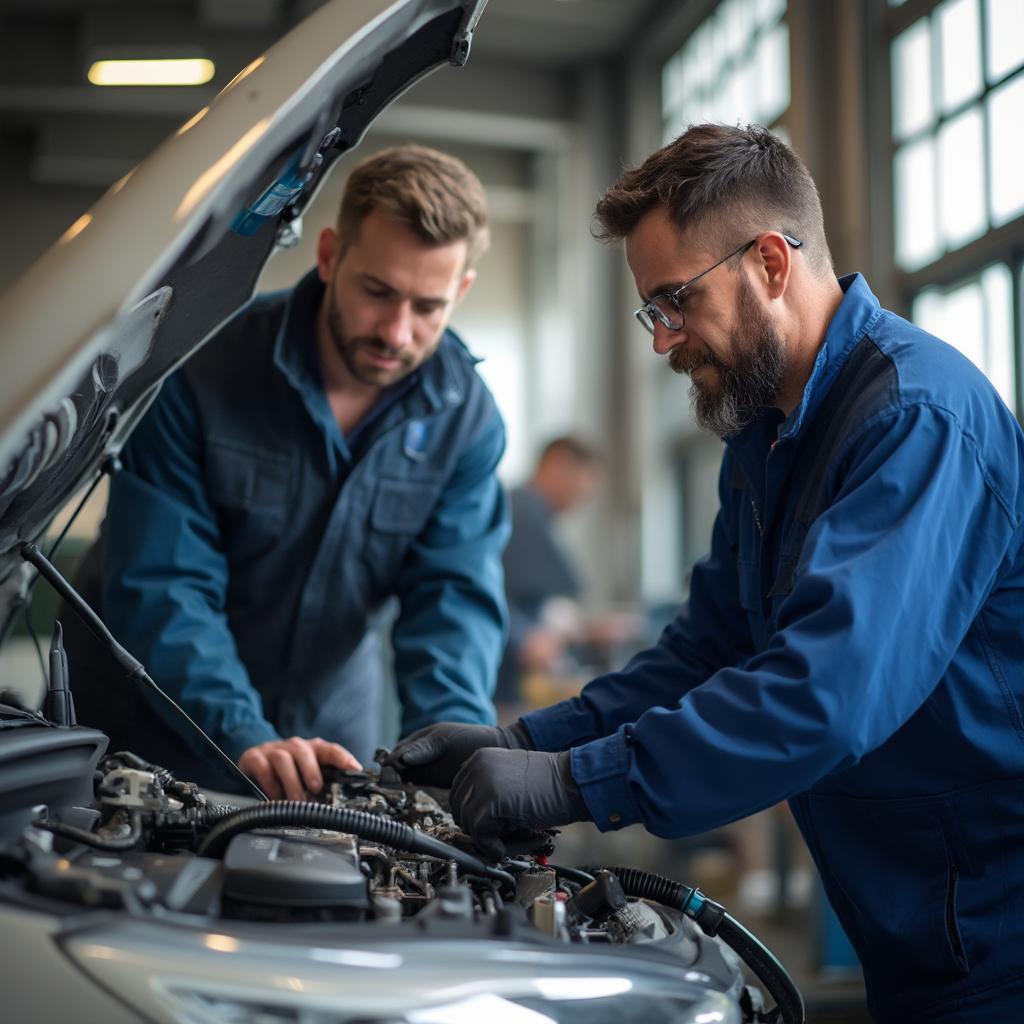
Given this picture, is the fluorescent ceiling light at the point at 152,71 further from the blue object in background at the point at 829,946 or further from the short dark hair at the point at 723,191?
the short dark hair at the point at 723,191

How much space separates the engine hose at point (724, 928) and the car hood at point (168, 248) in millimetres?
707

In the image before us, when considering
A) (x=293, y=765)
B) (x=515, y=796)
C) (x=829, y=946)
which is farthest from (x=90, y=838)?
(x=829, y=946)

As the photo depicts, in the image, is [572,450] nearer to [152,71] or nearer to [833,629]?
[152,71]

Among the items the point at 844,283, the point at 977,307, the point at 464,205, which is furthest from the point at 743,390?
the point at 977,307

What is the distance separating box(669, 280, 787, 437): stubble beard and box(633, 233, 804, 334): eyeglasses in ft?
0.12

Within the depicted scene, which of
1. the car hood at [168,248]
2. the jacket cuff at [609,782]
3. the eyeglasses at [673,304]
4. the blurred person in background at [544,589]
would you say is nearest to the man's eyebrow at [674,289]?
the eyeglasses at [673,304]

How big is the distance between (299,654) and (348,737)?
0.75 ft

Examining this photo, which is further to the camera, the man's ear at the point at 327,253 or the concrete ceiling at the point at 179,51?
the concrete ceiling at the point at 179,51

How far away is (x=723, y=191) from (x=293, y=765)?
88 centimetres

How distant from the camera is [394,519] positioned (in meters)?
1.98

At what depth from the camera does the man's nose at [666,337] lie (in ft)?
4.58

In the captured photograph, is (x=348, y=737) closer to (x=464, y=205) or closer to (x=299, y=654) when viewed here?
(x=299, y=654)

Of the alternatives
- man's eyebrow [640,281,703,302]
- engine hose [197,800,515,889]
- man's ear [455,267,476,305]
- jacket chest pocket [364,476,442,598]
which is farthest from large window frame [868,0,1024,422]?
engine hose [197,800,515,889]

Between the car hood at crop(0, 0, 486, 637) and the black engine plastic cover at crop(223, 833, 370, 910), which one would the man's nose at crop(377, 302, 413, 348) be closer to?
the car hood at crop(0, 0, 486, 637)
